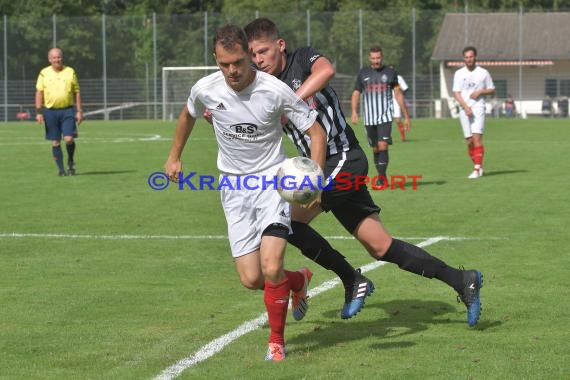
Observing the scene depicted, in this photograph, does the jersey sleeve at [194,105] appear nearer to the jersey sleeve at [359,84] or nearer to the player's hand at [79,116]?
the jersey sleeve at [359,84]

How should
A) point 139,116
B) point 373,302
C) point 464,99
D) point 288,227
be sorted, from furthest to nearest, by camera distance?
point 139,116
point 464,99
point 373,302
point 288,227

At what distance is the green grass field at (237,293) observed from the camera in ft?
21.0

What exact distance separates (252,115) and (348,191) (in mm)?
972

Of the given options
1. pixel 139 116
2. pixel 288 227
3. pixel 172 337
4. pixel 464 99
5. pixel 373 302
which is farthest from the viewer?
pixel 139 116

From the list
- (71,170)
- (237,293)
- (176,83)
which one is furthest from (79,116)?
(176,83)

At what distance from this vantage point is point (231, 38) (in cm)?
635

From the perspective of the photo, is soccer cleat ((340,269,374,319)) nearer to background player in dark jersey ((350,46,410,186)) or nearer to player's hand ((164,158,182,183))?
player's hand ((164,158,182,183))

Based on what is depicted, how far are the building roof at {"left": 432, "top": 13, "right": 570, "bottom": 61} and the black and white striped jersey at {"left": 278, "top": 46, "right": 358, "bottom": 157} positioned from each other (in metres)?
46.8

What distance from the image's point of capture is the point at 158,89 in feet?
167

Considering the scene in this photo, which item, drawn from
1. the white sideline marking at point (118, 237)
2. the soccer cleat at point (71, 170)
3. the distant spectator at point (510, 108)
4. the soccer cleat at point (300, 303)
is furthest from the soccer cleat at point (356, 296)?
the distant spectator at point (510, 108)

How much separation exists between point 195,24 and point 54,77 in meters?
32.8

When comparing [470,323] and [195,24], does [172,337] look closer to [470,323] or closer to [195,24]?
[470,323]

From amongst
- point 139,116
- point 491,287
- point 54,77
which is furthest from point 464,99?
point 139,116

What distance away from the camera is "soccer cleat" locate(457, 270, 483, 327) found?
7.27 m
